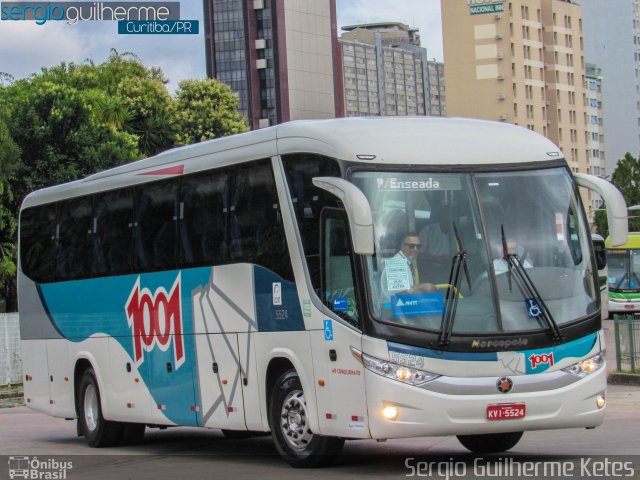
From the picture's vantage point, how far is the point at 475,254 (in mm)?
12719

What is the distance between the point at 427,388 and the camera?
12336mm

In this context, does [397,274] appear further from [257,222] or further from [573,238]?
[257,222]

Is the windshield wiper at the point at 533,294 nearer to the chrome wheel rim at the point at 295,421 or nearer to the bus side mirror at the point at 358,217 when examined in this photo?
the bus side mirror at the point at 358,217

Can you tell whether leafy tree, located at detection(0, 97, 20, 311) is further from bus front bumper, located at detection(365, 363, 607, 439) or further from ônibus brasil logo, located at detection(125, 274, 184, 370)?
bus front bumper, located at detection(365, 363, 607, 439)

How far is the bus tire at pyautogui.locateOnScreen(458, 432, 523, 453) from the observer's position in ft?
47.6

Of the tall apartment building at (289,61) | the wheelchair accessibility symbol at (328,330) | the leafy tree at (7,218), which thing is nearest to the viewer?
the wheelchair accessibility symbol at (328,330)

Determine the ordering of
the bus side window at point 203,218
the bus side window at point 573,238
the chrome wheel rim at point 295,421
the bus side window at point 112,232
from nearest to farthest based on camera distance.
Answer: the bus side window at point 573,238 → the chrome wheel rim at point 295,421 → the bus side window at point 203,218 → the bus side window at point 112,232

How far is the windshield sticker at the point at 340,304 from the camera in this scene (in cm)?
1286

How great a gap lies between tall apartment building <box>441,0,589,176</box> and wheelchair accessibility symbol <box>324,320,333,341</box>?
461 feet

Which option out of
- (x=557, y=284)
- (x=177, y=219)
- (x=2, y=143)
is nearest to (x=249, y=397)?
(x=177, y=219)

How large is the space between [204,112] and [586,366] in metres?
67.0

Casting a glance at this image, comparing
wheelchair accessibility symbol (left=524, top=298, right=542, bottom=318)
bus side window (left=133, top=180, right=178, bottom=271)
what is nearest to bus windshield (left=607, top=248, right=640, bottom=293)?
bus side window (left=133, top=180, right=178, bottom=271)

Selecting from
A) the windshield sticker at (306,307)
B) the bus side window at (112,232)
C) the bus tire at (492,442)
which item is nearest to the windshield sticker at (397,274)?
the windshield sticker at (306,307)

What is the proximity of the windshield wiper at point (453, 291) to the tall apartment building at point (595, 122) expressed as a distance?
525ft
